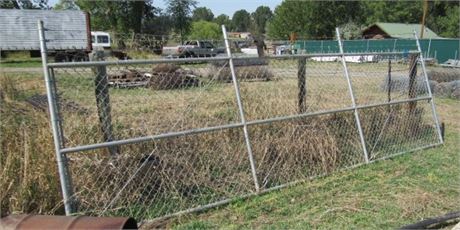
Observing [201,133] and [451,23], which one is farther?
[451,23]

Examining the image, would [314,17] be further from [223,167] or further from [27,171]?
[27,171]

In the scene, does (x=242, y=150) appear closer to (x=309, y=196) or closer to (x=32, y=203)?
(x=309, y=196)

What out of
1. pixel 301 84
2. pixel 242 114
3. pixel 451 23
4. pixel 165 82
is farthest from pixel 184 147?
pixel 451 23

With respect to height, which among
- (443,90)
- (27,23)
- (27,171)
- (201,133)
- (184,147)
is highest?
(27,23)

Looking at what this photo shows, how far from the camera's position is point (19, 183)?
4164 millimetres

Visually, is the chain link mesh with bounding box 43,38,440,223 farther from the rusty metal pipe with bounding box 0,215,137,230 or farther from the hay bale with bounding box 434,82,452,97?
the hay bale with bounding box 434,82,452,97

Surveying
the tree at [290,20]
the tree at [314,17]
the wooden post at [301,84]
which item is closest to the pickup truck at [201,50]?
the wooden post at [301,84]

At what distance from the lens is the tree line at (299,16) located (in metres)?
48.2

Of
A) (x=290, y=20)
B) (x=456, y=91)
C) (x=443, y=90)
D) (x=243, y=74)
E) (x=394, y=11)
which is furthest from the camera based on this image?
(x=394, y=11)

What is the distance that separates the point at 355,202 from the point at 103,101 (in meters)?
2.84

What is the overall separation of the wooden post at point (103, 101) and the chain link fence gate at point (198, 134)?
0.04 ft

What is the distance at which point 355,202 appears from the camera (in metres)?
4.94

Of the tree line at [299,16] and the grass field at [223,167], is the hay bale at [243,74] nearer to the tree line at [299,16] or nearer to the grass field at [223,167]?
the grass field at [223,167]

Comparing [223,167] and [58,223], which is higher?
[58,223]
